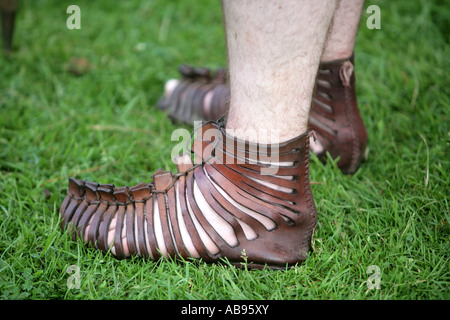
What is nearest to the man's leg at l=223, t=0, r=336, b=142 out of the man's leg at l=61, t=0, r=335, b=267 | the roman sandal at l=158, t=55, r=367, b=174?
the man's leg at l=61, t=0, r=335, b=267

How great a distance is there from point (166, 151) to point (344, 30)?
79 centimetres

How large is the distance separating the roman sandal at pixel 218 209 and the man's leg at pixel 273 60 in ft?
0.18

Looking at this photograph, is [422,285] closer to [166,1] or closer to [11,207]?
[11,207]

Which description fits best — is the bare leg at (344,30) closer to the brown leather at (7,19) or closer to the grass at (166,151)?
the grass at (166,151)

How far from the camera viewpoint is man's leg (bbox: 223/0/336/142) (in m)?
0.95

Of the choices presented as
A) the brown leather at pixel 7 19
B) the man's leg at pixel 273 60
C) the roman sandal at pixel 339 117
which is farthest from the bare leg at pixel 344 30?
the brown leather at pixel 7 19

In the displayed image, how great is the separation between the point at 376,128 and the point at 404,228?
634 millimetres

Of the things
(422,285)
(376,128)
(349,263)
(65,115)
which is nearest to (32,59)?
(65,115)

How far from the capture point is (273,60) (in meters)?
0.99

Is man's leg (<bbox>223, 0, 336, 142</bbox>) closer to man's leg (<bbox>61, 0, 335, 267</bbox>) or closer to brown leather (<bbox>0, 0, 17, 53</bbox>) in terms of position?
man's leg (<bbox>61, 0, 335, 267</bbox>)

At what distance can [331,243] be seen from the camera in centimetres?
126

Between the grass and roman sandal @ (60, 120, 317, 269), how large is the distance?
5 cm
